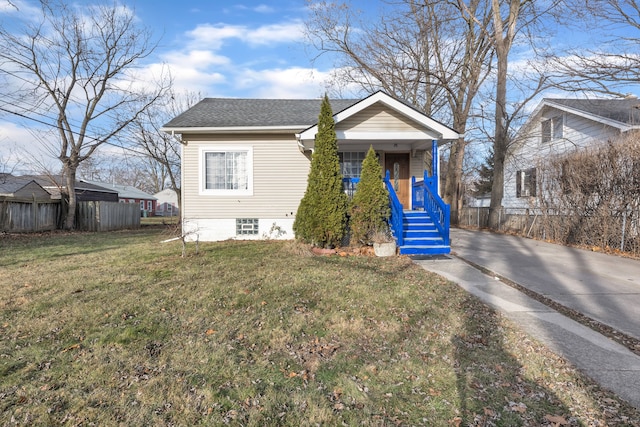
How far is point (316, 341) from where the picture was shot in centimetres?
370

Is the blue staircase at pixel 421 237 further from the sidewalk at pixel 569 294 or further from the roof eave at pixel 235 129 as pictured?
the roof eave at pixel 235 129

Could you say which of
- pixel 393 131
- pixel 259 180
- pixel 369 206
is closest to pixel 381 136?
pixel 393 131

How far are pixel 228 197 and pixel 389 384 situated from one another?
9.04m

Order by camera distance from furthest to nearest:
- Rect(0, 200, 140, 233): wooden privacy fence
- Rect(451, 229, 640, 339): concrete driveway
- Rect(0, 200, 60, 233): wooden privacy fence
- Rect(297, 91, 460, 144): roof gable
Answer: Rect(0, 200, 140, 233): wooden privacy fence < Rect(0, 200, 60, 233): wooden privacy fence < Rect(297, 91, 460, 144): roof gable < Rect(451, 229, 640, 339): concrete driveway

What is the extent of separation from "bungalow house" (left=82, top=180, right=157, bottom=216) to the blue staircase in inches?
1382

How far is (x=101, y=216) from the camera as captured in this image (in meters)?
17.8

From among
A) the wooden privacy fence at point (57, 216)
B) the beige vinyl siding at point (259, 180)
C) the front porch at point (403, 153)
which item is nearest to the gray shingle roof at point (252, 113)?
the beige vinyl siding at point (259, 180)

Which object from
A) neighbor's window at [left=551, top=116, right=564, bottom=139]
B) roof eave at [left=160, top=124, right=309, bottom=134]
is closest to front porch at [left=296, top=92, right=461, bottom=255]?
roof eave at [left=160, top=124, right=309, bottom=134]

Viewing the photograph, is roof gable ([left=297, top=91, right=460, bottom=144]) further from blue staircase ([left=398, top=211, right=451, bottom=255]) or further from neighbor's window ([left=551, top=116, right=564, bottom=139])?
neighbor's window ([left=551, top=116, right=564, bottom=139])

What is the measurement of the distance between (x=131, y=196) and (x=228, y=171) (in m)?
38.8

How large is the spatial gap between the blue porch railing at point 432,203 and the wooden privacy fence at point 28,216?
1546 centimetres

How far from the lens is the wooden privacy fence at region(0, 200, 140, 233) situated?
14.1 meters

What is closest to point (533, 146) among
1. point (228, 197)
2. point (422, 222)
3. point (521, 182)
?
point (521, 182)

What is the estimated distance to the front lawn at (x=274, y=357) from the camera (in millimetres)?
2502
